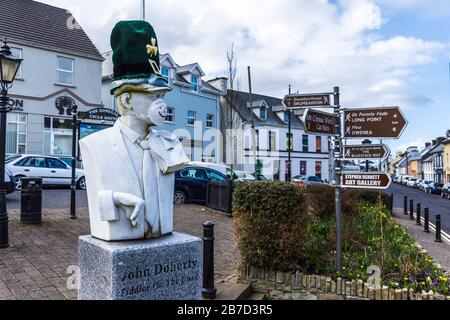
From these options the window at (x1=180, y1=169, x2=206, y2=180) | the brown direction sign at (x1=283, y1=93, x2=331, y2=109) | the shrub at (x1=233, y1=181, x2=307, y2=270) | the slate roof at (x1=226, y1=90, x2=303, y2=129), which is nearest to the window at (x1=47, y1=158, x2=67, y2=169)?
the window at (x1=180, y1=169, x2=206, y2=180)

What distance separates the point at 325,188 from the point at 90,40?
18670 mm

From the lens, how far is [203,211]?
1254cm

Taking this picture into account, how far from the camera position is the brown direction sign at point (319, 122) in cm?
525

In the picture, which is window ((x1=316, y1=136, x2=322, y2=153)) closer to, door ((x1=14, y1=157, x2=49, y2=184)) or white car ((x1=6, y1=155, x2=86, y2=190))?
white car ((x1=6, y1=155, x2=86, y2=190))

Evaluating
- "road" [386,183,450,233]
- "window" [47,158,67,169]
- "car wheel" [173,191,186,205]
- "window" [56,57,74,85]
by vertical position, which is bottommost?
"road" [386,183,450,233]

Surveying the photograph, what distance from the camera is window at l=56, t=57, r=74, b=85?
69.2 feet

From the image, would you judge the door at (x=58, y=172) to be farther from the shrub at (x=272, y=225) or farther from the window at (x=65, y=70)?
the shrub at (x=272, y=225)

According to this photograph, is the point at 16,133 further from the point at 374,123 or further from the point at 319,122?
the point at 374,123

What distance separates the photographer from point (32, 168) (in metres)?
14.7

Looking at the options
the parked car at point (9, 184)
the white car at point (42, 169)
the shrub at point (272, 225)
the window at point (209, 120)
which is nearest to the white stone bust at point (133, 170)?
the shrub at point (272, 225)

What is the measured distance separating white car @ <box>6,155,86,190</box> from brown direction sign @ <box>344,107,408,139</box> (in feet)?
36.9

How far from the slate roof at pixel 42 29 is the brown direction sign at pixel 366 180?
19.7 m
